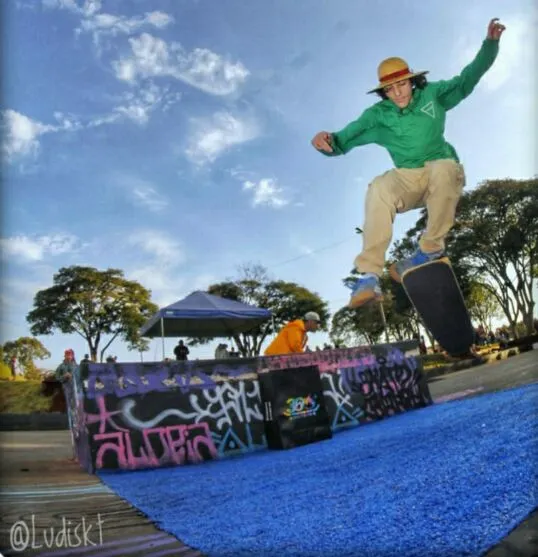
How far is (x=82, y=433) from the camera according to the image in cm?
535

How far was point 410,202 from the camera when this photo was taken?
2.02 meters

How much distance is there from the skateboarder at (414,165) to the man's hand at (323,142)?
269 millimetres

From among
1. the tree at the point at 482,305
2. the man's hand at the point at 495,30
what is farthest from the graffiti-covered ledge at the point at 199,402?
the man's hand at the point at 495,30

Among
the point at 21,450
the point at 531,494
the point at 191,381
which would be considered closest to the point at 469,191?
the point at 531,494

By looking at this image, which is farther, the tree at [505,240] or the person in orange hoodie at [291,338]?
the person in orange hoodie at [291,338]

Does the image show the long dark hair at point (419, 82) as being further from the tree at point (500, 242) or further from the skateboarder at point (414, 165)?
the tree at point (500, 242)

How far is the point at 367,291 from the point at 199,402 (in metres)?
4.20

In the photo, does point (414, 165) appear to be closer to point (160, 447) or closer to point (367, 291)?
point (367, 291)

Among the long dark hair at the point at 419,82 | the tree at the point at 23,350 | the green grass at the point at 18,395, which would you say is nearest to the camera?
the long dark hair at the point at 419,82

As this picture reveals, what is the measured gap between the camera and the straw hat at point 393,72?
1.99 metres

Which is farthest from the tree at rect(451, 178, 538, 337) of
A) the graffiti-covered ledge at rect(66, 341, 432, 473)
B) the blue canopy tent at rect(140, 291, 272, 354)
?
the graffiti-covered ledge at rect(66, 341, 432, 473)

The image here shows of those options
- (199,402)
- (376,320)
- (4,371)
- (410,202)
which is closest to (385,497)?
(376,320)

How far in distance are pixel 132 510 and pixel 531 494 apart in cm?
229

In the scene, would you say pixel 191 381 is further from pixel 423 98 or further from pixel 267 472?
pixel 423 98
